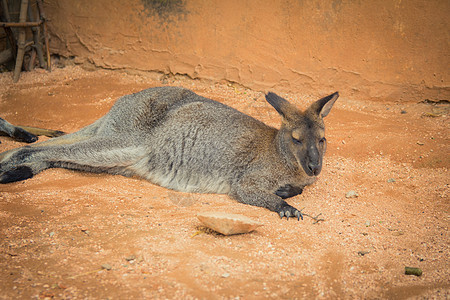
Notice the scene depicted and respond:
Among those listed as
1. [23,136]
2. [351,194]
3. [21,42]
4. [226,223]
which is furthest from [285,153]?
[21,42]

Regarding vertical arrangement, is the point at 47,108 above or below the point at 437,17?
below

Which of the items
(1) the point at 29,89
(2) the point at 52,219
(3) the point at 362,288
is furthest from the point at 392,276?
(1) the point at 29,89

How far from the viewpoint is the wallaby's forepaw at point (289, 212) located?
3846 mm

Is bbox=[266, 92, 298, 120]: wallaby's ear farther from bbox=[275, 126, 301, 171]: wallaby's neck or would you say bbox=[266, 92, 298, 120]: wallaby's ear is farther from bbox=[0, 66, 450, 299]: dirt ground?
bbox=[0, 66, 450, 299]: dirt ground

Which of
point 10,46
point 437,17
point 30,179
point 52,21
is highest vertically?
point 437,17

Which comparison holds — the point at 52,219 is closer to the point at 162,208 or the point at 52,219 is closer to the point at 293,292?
the point at 162,208

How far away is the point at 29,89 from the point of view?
786 centimetres

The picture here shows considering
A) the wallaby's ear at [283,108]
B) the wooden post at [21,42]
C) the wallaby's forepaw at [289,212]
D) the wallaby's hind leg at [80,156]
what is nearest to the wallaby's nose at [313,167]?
the wallaby's forepaw at [289,212]

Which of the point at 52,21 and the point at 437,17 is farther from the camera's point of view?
the point at 52,21

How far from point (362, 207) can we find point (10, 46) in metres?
7.74

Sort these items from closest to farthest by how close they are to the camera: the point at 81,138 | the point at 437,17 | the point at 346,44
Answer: the point at 81,138 < the point at 437,17 < the point at 346,44

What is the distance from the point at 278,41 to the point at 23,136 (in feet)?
14.6

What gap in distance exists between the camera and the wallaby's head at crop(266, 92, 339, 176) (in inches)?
158

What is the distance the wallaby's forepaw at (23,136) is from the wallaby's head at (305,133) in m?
3.47
